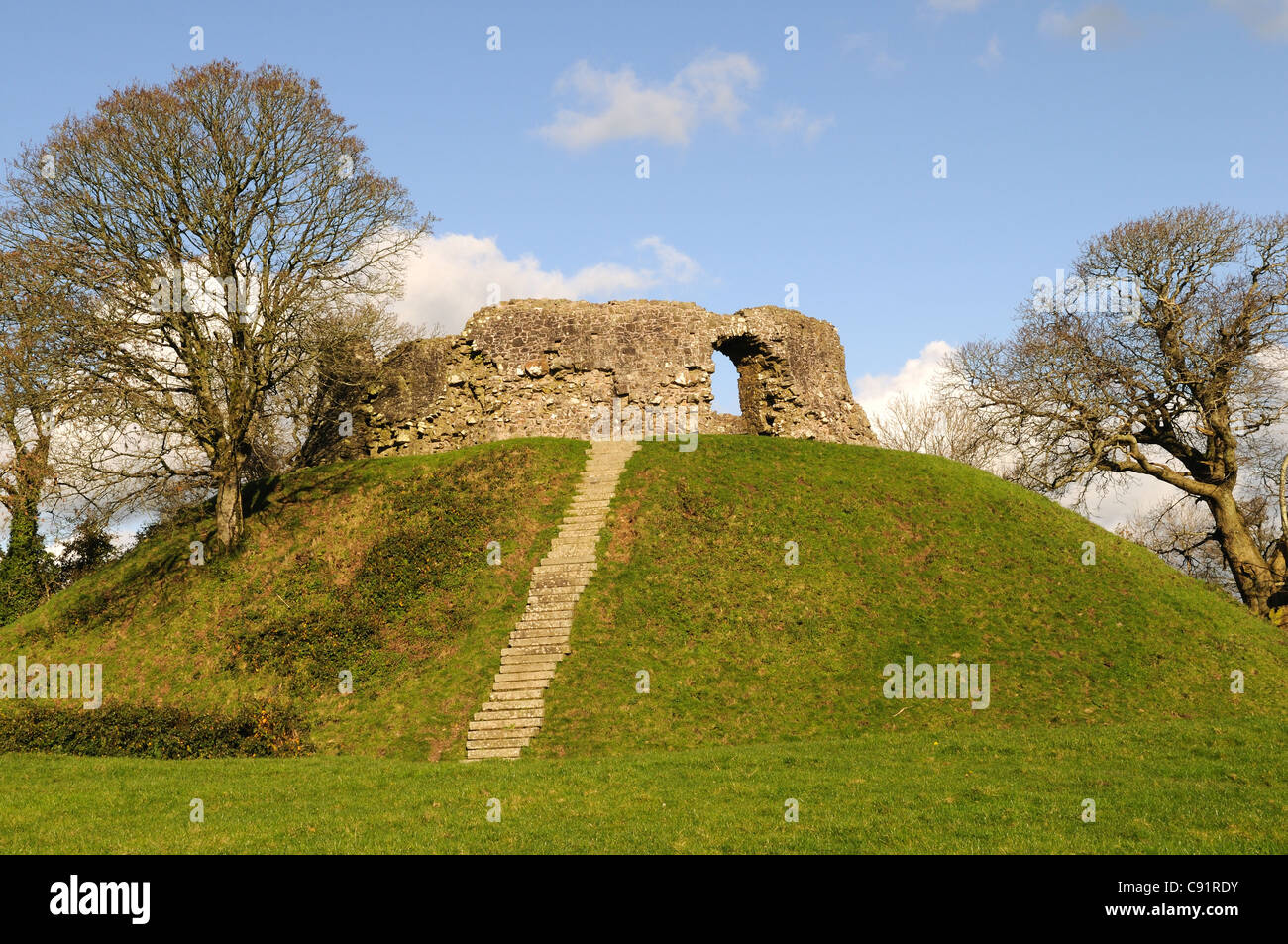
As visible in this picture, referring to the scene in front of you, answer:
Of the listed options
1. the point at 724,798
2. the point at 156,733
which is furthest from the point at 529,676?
the point at 724,798

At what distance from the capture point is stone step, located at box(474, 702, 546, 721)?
21891mm

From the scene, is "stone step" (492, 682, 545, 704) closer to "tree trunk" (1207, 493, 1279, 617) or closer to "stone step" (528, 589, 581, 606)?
"stone step" (528, 589, 581, 606)

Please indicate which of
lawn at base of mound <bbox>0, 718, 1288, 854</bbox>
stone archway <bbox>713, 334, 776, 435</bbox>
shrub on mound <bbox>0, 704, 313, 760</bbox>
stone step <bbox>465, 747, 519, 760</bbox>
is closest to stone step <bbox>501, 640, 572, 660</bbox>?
stone step <bbox>465, 747, 519, 760</bbox>

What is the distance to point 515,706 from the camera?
73.0 ft

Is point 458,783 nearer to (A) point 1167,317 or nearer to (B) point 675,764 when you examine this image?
(B) point 675,764

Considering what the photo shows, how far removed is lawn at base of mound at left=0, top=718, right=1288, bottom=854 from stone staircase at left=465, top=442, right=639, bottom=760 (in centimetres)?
183

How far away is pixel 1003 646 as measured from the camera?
24.3 m

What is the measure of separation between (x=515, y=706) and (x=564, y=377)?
676 inches

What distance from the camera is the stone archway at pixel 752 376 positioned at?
38.0 m

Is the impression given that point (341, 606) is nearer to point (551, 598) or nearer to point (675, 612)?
point (551, 598)

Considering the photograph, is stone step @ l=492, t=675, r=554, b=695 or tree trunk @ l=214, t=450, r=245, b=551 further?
tree trunk @ l=214, t=450, r=245, b=551

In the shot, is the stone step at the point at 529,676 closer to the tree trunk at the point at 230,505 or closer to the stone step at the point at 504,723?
the stone step at the point at 504,723
